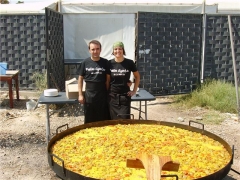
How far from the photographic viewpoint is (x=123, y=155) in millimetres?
2762

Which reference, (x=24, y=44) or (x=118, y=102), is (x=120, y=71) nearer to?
(x=118, y=102)

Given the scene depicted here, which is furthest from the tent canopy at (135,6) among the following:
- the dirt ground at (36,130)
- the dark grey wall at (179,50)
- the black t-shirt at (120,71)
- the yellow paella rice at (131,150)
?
the yellow paella rice at (131,150)

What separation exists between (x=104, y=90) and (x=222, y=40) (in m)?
5.52

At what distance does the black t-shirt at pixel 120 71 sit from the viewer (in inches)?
171

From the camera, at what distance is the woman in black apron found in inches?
171

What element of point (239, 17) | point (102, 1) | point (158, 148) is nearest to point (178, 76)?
point (239, 17)

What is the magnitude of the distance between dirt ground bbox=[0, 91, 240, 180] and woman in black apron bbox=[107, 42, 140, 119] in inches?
48.7

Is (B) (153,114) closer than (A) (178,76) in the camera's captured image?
Yes

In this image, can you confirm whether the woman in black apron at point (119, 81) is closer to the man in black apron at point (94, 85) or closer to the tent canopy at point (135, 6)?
the man in black apron at point (94, 85)

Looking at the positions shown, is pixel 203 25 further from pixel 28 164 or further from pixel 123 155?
pixel 123 155

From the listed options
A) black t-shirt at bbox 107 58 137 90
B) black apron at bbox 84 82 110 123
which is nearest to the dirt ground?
black apron at bbox 84 82 110 123

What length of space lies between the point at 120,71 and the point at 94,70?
1.15 ft

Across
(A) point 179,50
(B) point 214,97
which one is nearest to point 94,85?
(B) point 214,97

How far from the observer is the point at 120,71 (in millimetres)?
4348
